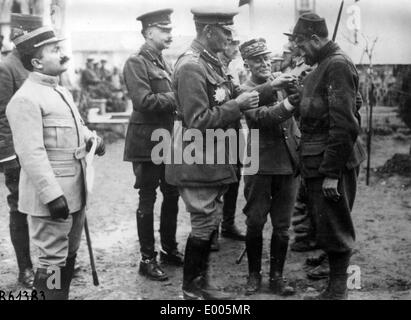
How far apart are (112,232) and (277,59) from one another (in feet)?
10.2

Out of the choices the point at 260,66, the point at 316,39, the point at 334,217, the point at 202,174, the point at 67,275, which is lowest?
the point at 67,275

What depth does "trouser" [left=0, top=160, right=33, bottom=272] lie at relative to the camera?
14.7 ft

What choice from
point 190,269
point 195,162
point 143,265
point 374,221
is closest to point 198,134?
point 195,162

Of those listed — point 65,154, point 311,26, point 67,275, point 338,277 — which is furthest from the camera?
point 338,277

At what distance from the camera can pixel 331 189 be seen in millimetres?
3779

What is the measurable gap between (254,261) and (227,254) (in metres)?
1.06

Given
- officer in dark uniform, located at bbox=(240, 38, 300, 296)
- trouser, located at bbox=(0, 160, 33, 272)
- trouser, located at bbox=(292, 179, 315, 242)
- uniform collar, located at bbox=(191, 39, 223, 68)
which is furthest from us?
trouser, located at bbox=(292, 179, 315, 242)

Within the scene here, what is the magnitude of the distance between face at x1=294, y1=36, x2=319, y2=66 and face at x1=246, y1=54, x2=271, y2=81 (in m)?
0.45

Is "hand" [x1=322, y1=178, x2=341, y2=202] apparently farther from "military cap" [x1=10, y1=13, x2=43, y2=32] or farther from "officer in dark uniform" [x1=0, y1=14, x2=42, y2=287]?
"military cap" [x1=10, y1=13, x2=43, y2=32]

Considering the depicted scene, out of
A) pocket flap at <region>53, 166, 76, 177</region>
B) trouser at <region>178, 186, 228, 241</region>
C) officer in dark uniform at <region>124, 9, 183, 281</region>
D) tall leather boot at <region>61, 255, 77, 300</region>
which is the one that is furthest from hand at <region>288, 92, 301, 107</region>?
tall leather boot at <region>61, 255, 77, 300</region>

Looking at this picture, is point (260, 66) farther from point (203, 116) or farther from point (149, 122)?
point (149, 122)

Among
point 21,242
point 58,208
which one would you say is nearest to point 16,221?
point 21,242
